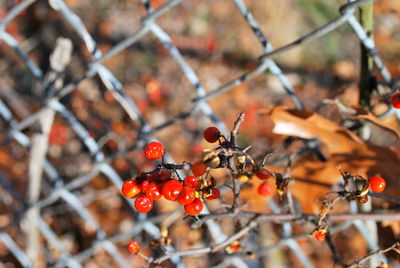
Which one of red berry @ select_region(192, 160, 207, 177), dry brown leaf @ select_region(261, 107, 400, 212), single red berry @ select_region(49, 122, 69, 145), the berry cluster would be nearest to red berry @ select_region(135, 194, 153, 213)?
the berry cluster

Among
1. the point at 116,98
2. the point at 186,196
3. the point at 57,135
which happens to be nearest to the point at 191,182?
the point at 186,196

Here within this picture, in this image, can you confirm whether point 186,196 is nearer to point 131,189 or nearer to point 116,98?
point 131,189

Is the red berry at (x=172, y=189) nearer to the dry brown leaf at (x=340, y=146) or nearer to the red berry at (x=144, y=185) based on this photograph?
the red berry at (x=144, y=185)

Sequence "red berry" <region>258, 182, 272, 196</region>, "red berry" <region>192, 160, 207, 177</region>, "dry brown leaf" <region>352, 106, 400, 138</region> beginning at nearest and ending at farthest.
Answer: "red berry" <region>192, 160, 207, 177</region>
"dry brown leaf" <region>352, 106, 400, 138</region>
"red berry" <region>258, 182, 272, 196</region>

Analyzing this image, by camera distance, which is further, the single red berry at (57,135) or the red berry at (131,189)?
the single red berry at (57,135)

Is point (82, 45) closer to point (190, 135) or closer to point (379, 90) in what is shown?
point (190, 135)

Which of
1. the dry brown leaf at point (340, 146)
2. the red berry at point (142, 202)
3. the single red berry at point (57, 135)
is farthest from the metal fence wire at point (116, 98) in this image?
the single red berry at point (57, 135)

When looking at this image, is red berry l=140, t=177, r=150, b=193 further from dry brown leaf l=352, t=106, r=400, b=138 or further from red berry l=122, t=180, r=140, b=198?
dry brown leaf l=352, t=106, r=400, b=138
